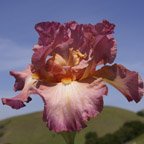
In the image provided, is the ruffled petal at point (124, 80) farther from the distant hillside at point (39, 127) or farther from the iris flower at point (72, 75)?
the distant hillside at point (39, 127)

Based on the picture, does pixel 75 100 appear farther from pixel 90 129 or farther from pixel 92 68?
pixel 90 129

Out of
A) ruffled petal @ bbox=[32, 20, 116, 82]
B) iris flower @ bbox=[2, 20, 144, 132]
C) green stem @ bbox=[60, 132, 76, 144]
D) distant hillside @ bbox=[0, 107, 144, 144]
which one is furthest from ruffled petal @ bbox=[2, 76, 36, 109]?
distant hillside @ bbox=[0, 107, 144, 144]

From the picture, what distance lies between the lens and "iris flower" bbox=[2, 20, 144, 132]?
233 cm

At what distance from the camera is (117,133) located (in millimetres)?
112812

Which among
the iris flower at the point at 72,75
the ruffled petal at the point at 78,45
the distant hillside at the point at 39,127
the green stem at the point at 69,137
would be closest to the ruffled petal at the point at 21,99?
the iris flower at the point at 72,75

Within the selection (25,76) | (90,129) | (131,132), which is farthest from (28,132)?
(25,76)

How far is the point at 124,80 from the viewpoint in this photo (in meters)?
2.52

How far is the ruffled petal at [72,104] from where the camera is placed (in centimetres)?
229

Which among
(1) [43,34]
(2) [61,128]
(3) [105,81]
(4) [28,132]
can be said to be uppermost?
(1) [43,34]

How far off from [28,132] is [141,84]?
382 feet

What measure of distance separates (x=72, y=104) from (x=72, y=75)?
0.91 feet

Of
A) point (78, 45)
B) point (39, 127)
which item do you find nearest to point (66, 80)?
point (78, 45)

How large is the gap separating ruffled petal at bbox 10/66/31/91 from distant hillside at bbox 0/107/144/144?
336 ft

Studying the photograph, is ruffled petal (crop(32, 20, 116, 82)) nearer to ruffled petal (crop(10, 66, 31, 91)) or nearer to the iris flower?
the iris flower
